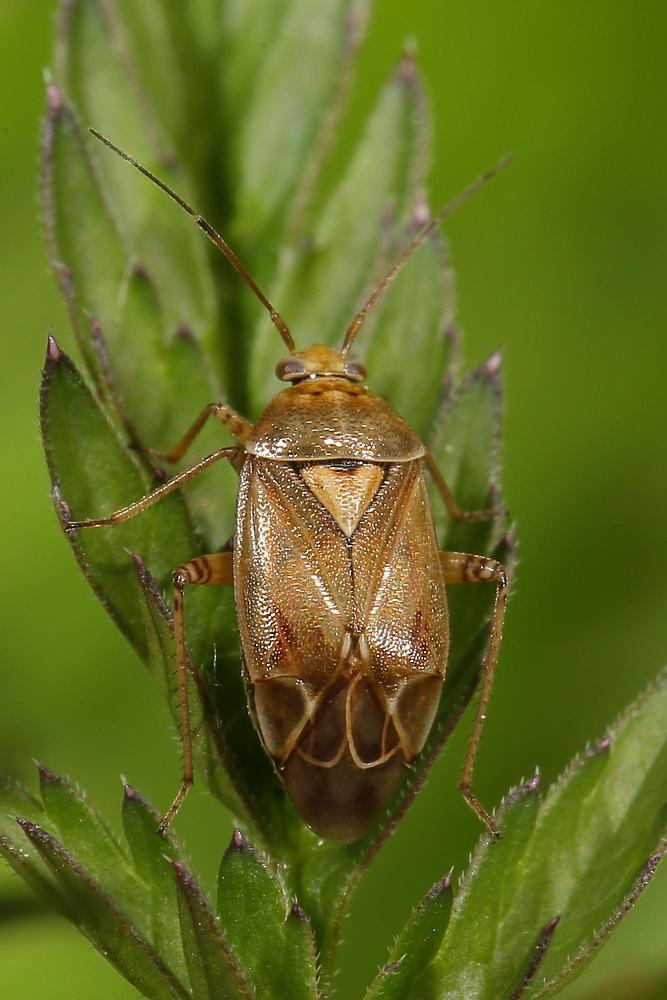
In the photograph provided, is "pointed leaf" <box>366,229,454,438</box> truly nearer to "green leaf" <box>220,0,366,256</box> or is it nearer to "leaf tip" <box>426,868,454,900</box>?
"green leaf" <box>220,0,366,256</box>

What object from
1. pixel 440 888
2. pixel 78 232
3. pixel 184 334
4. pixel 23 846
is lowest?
pixel 440 888

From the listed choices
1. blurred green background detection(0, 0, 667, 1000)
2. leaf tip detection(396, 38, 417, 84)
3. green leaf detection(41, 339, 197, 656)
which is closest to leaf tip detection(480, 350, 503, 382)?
green leaf detection(41, 339, 197, 656)

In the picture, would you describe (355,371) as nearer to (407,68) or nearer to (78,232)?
(407,68)

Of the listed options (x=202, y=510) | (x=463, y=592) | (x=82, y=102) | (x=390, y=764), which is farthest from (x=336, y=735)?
(x=82, y=102)

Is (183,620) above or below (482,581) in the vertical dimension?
above

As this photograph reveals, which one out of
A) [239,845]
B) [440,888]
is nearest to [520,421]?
[440,888]

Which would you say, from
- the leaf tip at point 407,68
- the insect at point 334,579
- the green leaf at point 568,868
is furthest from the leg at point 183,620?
the leaf tip at point 407,68

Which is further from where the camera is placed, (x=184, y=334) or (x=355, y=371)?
(x=355, y=371)
